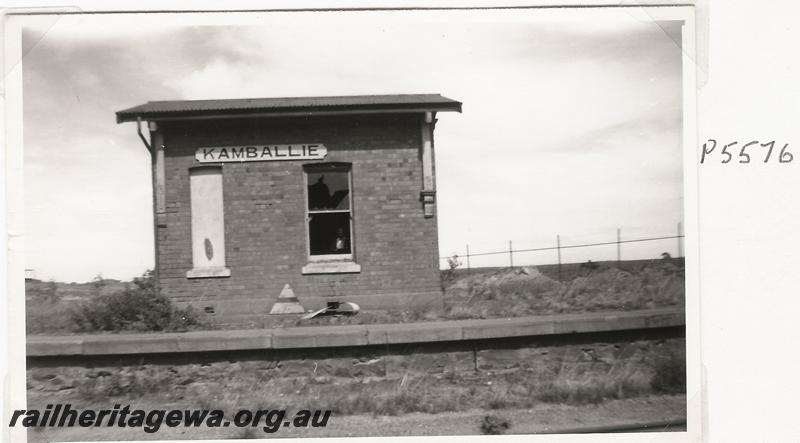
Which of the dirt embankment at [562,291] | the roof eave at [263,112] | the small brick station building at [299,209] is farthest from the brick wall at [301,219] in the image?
the dirt embankment at [562,291]

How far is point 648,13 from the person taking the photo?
10.0 feet

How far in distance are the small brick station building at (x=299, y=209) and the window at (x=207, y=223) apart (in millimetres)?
12

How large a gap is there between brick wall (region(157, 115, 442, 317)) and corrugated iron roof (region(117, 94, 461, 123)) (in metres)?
0.51

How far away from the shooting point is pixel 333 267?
5801mm

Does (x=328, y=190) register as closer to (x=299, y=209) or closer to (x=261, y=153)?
(x=299, y=209)

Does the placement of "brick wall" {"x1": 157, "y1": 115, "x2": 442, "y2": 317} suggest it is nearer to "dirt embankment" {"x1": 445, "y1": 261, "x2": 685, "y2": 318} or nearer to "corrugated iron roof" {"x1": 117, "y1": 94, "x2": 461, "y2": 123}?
"corrugated iron roof" {"x1": 117, "y1": 94, "x2": 461, "y2": 123}

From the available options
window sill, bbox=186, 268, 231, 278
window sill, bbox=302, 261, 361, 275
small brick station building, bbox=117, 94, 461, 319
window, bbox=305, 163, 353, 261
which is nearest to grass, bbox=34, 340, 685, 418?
small brick station building, bbox=117, 94, 461, 319

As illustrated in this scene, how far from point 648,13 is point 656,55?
0.37 m

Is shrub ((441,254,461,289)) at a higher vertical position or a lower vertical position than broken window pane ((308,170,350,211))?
lower

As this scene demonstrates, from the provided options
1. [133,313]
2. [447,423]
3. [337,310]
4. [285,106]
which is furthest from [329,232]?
[447,423]

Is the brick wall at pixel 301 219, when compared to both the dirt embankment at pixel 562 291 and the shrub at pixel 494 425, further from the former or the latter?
the shrub at pixel 494 425

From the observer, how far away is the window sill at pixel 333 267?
578cm

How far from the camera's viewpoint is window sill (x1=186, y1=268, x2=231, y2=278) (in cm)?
544

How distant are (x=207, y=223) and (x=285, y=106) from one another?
7.05ft
